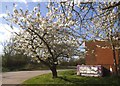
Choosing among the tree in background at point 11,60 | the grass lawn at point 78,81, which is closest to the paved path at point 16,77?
the grass lawn at point 78,81

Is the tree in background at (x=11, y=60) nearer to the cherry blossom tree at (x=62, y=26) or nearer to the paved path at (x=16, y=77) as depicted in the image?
the paved path at (x=16, y=77)

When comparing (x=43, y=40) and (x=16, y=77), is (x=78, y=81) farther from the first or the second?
(x=16, y=77)

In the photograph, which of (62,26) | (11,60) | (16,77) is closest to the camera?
(62,26)

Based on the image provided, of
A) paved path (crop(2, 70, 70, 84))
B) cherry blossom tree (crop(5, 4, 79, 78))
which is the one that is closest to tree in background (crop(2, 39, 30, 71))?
paved path (crop(2, 70, 70, 84))

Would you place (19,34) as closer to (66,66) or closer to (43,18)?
(43,18)

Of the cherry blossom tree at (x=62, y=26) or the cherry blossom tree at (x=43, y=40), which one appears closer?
the cherry blossom tree at (x=62, y=26)

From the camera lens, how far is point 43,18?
14.8 m

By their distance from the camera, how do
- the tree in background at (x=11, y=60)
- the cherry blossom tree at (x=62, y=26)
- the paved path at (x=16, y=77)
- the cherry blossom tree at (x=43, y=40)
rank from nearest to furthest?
the cherry blossom tree at (x=62, y=26), the cherry blossom tree at (x=43, y=40), the paved path at (x=16, y=77), the tree in background at (x=11, y=60)

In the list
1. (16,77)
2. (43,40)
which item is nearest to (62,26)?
(43,40)

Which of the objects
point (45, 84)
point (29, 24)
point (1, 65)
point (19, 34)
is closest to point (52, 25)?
point (29, 24)

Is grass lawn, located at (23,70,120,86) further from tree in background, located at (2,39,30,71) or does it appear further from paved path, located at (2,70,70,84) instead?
tree in background, located at (2,39,30,71)

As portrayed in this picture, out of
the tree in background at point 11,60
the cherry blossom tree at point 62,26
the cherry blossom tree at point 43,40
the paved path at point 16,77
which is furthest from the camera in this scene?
the tree in background at point 11,60

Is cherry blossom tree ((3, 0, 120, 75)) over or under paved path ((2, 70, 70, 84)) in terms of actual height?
over

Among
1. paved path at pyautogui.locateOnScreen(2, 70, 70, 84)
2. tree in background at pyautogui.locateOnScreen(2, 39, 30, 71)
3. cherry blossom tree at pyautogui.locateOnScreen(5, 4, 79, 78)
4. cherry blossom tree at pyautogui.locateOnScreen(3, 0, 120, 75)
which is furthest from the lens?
tree in background at pyautogui.locateOnScreen(2, 39, 30, 71)
